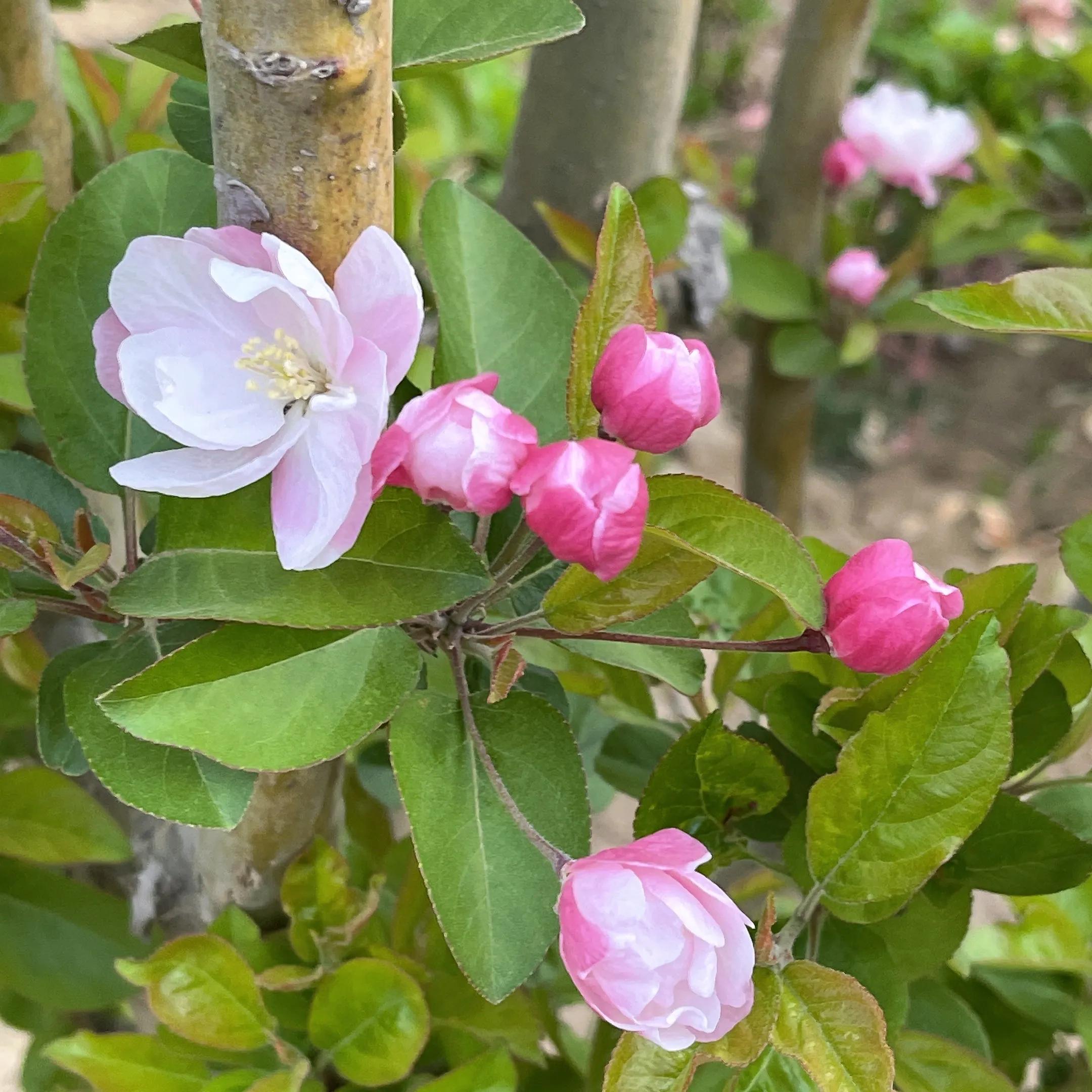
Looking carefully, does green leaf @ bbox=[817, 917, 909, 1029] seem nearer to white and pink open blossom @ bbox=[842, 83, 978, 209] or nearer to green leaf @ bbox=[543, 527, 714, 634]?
green leaf @ bbox=[543, 527, 714, 634]

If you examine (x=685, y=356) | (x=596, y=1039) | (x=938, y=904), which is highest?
(x=685, y=356)

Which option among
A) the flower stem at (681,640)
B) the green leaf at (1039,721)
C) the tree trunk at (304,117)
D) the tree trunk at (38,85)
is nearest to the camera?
the tree trunk at (304,117)

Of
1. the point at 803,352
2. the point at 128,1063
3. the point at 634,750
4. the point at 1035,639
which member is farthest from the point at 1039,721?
the point at 803,352

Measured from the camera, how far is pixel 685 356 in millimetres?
441

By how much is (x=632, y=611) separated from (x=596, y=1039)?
16.7 inches

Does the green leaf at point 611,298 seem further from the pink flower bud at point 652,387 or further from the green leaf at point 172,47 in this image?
the green leaf at point 172,47

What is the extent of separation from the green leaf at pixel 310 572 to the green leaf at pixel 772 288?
94 cm

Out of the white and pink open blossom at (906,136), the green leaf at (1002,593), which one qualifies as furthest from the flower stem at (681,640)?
the white and pink open blossom at (906,136)

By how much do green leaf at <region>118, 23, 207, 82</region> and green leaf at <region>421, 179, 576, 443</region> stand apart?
14 centimetres

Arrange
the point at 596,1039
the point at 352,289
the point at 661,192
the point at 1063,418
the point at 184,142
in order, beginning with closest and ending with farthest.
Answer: the point at 352,289, the point at 184,142, the point at 596,1039, the point at 661,192, the point at 1063,418

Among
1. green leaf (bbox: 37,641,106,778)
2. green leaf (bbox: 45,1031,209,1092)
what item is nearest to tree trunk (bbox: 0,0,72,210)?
green leaf (bbox: 37,641,106,778)

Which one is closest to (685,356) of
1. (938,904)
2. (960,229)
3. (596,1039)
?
(938,904)

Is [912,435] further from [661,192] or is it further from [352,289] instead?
[352,289]

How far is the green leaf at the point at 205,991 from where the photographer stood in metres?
0.65
